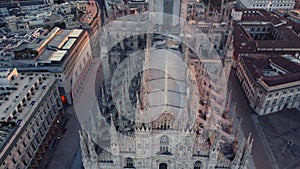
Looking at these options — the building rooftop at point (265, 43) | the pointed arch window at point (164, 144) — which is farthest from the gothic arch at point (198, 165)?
the building rooftop at point (265, 43)

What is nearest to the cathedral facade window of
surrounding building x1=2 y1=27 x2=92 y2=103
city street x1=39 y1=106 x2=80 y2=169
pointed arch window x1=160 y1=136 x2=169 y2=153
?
pointed arch window x1=160 y1=136 x2=169 y2=153

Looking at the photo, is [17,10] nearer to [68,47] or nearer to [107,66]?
[68,47]

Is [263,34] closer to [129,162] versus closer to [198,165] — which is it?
[198,165]

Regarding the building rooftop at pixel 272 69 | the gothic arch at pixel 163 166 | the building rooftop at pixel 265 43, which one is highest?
the building rooftop at pixel 265 43

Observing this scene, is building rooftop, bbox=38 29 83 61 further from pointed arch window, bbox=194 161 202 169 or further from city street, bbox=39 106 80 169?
pointed arch window, bbox=194 161 202 169

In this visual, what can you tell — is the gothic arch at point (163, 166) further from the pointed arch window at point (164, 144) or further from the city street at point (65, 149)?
the city street at point (65, 149)
